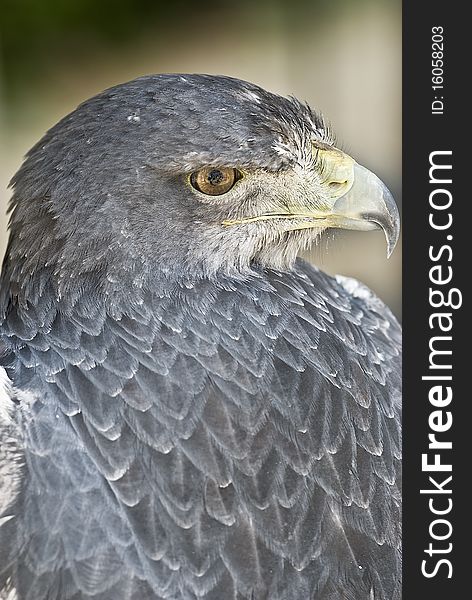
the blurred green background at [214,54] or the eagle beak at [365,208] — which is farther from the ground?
the blurred green background at [214,54]

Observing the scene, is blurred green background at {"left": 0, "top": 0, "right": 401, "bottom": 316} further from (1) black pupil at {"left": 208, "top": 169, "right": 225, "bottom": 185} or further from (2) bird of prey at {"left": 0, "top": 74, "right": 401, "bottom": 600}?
(1) black pupil at {"left": 208, "top": 169, "right": 225, "bottom": 185}

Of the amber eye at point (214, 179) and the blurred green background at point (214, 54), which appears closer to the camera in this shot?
the amber eye at point (214, 179)

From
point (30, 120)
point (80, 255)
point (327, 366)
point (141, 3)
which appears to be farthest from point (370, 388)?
point (141, 3)

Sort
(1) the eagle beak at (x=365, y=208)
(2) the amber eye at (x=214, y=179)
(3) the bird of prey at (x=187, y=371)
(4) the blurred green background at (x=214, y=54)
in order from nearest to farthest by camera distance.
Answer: (3) the bird of prey at (x=187, y=371)
(2) the amber eye at (x=214, y=179)
(1) the eagle beak at (x=365, y=208)
(4) the blurred green background at (x=214, y=54)

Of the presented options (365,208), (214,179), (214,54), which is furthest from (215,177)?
(214,54)

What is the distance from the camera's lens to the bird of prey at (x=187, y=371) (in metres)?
2.19

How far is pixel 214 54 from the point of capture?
746cm

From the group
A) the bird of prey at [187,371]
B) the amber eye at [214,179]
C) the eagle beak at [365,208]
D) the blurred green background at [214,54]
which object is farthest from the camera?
the blurred green background at [214,54]

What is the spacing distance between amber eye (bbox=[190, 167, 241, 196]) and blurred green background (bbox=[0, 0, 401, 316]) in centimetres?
408

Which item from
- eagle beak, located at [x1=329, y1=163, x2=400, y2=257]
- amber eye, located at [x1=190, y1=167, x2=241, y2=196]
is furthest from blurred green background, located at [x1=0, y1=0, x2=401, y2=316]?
amber eye, located at [x1=190, y1=167, x2=241, y2=196]

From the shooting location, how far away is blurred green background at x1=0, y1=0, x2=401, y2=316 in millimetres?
6633

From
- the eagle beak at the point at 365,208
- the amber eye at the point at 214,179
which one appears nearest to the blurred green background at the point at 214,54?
Answer: the eagle beak at the point at 365,208

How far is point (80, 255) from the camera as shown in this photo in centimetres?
237

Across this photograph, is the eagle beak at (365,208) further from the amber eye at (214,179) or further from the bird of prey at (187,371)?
the amber eye at (214,179)
